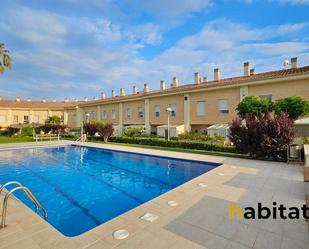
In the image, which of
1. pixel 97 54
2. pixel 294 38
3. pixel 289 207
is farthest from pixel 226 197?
pixel 97 54

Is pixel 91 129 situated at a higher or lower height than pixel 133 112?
lower

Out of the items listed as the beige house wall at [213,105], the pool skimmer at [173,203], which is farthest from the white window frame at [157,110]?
the pool skimmer at [173,203]

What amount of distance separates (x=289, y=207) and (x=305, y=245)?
221 cm

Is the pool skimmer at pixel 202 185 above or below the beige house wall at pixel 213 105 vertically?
below

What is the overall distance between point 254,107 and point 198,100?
8544mm

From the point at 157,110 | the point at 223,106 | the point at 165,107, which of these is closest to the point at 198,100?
the point at 223,106

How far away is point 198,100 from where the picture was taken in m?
25.0

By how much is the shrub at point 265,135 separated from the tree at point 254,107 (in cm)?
349

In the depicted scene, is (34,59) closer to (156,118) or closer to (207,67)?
(156,118)

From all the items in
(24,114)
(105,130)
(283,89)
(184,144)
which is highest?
(283,89)

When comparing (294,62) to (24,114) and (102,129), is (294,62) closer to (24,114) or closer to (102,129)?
(102,129)

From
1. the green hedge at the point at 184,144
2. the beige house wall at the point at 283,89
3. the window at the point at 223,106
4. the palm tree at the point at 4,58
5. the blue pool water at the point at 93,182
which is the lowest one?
the blue pool water at the point at 93,182

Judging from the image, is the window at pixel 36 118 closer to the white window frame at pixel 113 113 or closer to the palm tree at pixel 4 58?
the white window frame at pixel 113 113

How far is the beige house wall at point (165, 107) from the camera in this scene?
2706cm
